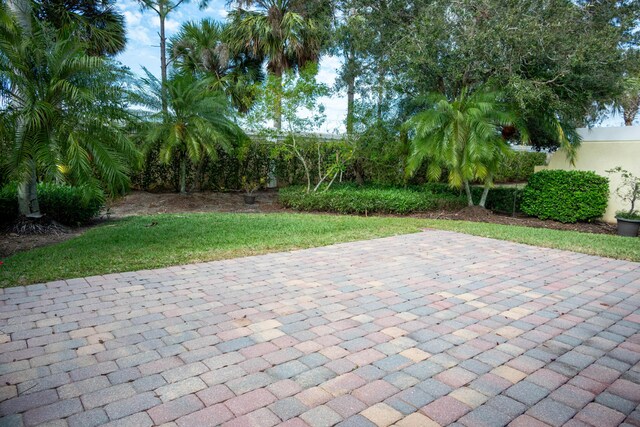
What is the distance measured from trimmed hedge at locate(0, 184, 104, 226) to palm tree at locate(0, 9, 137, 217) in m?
1.55

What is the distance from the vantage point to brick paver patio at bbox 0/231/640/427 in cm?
212

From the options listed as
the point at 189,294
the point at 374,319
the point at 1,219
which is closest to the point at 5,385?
the point at 189,294

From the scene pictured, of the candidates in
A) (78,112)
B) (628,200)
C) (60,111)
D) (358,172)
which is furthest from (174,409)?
(358,172)

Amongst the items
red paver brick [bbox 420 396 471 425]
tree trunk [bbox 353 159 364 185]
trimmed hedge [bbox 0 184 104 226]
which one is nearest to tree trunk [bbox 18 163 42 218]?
trimmed hedge [bbox 0 184 104 226]

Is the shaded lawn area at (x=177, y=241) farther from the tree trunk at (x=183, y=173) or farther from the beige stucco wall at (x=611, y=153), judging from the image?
the beige stucco wall at (x=611, y=153)

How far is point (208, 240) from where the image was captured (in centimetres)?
648

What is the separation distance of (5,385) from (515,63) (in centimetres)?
1012

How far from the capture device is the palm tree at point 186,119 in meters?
10.7

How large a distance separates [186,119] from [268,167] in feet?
12.4

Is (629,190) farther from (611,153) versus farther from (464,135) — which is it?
(464,135)

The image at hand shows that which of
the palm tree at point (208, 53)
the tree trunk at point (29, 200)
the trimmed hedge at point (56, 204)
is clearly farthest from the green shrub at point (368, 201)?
the palm tree at point (208, 53)

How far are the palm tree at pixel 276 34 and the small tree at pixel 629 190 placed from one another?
11.4 m

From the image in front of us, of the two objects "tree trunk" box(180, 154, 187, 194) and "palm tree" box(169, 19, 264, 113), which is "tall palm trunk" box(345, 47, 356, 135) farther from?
"palm tree" box(169, 19, 264, 113)

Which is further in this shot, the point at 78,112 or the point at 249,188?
the point at 249,188
